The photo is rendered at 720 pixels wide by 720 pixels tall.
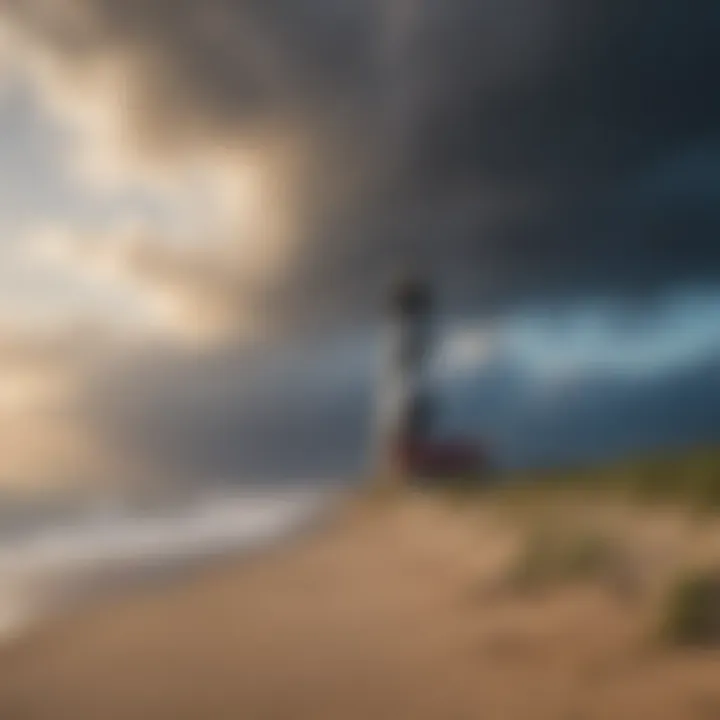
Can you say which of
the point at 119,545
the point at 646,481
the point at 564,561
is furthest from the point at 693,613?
the point at 119,545

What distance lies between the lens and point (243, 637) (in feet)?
Result: 15.4

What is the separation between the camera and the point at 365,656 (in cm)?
421

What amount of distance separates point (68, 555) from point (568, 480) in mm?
4577

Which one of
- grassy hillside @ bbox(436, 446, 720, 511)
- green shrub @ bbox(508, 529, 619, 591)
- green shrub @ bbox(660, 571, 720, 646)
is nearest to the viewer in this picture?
green shrub @ bbox(660, 571, 720, 646)

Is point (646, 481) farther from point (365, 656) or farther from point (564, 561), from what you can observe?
point (365, 656)

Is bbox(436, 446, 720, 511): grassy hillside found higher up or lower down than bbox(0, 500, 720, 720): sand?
higher up

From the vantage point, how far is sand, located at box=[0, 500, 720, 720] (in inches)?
135

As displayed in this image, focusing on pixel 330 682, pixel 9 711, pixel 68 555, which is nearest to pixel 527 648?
pixel 330 682

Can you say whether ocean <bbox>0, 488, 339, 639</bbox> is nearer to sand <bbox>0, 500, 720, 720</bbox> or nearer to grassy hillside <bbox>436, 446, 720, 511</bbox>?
sand <bbox>0, 500, 720, 720</bbox>

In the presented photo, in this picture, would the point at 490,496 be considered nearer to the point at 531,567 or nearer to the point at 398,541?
the point at 398,541

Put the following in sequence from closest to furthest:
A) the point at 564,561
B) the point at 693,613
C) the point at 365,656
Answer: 1. the point at 693,613
2. the point at 365,656
3. the point at 564,561

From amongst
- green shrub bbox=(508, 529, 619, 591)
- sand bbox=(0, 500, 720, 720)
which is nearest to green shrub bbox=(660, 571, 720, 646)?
sand bbox=(0, 500, 720, 720)

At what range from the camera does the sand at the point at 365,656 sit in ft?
11.3

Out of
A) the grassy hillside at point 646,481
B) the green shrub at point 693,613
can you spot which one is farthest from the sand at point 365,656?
the grassy hillside at point 646,481
